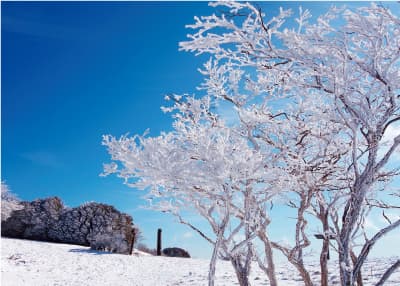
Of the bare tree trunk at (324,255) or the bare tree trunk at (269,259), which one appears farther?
the bare tree trunk at (324,255)

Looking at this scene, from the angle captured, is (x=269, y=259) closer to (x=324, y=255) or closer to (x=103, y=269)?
(x=324, y=255)

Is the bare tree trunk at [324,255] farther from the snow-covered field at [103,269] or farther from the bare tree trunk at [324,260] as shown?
the snow-covered field at [103,269]

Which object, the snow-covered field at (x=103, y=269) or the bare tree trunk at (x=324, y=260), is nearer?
the bare tree trunk at (x=324, y=260)

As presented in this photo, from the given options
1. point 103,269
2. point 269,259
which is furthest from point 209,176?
point 103,269

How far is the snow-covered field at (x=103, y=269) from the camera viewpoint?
439 inches

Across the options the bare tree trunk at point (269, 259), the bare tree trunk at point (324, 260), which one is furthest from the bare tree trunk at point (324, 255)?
the bare tree trunk at point (269, 259)

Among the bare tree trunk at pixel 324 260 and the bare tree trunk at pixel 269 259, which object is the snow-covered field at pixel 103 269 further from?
the bare tree trunk at pixel 269 259

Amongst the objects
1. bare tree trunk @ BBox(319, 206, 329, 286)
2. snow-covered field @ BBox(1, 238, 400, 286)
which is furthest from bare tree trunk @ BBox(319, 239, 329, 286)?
snow-covered field @ BBox(1, 238, 400, 286)

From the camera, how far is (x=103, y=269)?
12938mm

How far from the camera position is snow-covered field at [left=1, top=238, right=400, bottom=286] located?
11156 mm

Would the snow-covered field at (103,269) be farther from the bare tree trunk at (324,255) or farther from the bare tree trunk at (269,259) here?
the bare tree trunk at (269,259)

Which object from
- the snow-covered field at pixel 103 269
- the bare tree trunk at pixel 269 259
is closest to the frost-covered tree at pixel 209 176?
the bare tree trunk at pixel 269 259

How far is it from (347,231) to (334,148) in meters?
2.40

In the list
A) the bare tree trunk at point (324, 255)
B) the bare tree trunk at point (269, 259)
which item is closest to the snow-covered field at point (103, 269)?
the bare tree trunk at point (324, 255)
